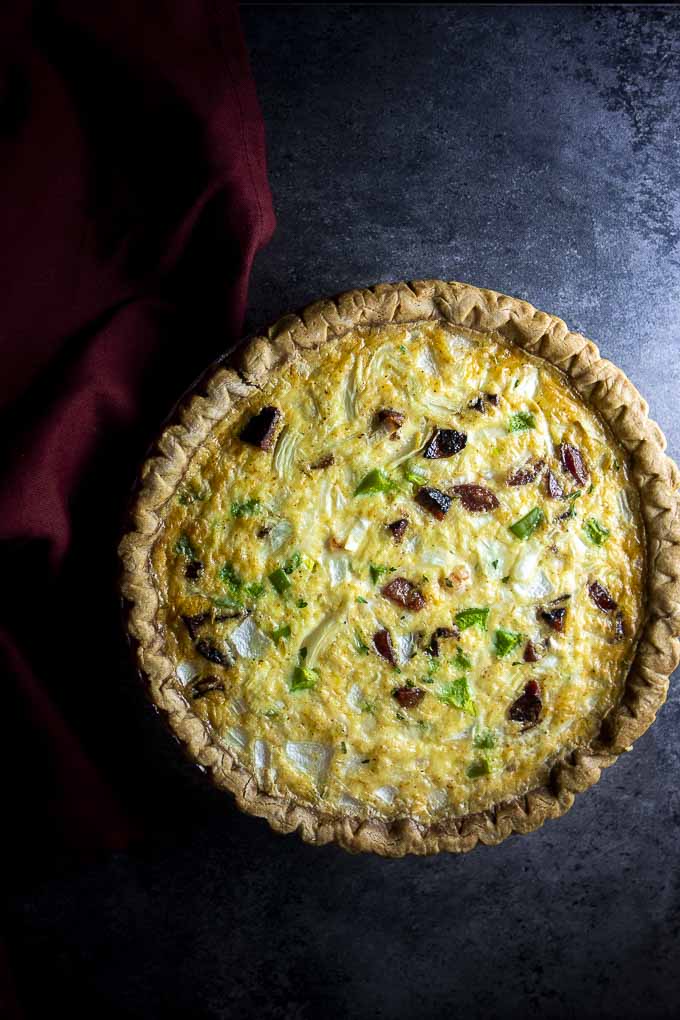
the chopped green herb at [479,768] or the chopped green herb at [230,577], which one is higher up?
the chopped green herb at [230,577]

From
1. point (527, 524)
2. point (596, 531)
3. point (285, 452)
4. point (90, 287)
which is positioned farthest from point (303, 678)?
point (90, 287)

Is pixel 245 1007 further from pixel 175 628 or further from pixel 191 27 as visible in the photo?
pixel 191 27

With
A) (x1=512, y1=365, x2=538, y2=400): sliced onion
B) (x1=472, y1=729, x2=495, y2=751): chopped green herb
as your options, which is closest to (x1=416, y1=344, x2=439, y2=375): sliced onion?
(x1=512, y1=365, x2=538, y2=400): sliced onion

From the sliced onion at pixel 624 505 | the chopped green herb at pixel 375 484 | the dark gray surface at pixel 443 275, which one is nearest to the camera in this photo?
the chopped green herb at pixel 375 484

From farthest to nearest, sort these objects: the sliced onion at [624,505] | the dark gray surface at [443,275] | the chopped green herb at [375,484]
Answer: the dark gray surface at [443,275], the sliced onion at [624,505], the chopped green herb at [375,484]

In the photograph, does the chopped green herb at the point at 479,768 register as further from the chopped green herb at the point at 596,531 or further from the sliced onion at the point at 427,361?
the sliced onion at the point at 427,361

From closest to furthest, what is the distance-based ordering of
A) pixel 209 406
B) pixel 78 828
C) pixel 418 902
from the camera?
pixel 209 406
pixel 78 828
pixel 418 902

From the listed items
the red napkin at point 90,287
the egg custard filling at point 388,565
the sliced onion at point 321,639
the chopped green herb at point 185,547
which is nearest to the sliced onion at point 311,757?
the egg custard filling at point 388,565

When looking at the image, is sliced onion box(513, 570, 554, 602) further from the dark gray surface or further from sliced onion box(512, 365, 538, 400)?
the dark gray surface

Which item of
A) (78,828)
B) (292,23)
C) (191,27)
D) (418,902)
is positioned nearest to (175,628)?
(78,828)
